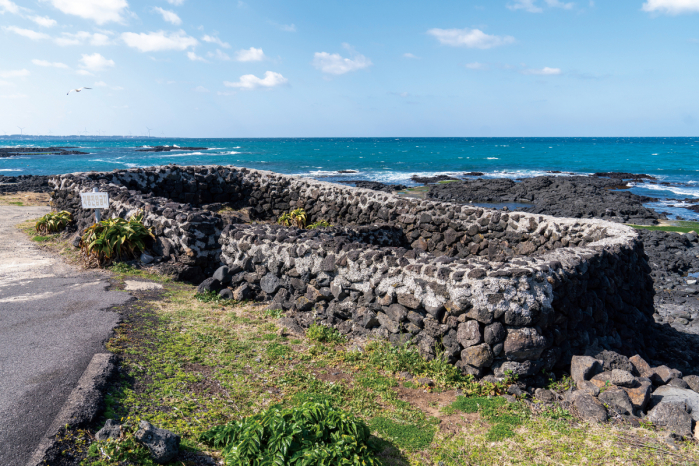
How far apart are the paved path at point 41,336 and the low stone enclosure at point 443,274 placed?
2.02 metres

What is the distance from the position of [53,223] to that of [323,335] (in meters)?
10.8

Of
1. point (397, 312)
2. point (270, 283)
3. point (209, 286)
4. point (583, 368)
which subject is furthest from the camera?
point (209, 286)

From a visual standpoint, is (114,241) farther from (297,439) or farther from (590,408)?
(590,408)

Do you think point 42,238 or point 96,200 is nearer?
point 96,200

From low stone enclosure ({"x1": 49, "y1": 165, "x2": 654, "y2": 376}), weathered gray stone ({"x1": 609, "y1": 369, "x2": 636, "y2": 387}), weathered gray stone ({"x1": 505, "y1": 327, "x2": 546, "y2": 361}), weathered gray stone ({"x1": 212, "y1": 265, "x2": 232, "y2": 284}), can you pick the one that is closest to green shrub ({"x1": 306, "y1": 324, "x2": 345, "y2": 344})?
low stone enclosure ({"x1": 49, "y1": 165, "x2": 654, "y2": 376})

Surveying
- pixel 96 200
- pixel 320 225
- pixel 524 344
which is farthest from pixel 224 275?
pixel 524 344

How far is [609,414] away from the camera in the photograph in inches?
A: 190

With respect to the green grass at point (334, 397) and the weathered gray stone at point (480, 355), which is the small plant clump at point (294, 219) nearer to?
the green grass at point (334, 397)

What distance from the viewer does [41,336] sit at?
588 cm

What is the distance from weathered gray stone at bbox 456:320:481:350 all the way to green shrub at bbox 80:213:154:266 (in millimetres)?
7441

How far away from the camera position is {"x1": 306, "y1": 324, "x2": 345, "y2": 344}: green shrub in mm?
6645

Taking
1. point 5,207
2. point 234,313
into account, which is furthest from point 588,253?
point 5,207

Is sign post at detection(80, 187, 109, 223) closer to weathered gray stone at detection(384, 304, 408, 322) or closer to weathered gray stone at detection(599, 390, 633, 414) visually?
weathered gray stone at detection(384, 304, 408, 322)

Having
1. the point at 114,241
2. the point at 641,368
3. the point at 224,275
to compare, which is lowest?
the point at 641,368
